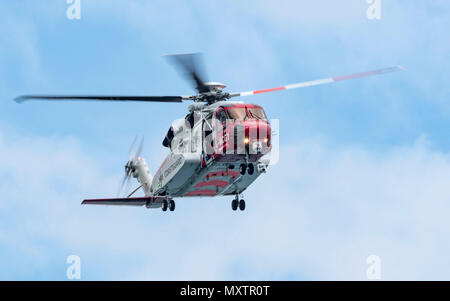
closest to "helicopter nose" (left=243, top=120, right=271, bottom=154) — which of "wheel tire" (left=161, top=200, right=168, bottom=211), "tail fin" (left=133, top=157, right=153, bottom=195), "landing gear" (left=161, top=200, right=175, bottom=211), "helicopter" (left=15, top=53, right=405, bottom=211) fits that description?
"helicopter" (left=15, top=53, right=405, bottom=211)

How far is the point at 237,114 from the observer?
2611 inches

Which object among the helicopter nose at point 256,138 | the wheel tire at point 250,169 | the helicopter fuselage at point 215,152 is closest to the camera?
the helicopter nose at point 256,138

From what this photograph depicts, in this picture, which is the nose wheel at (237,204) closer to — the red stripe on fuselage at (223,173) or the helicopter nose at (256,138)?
the red stripe on fuselage at (223,173)

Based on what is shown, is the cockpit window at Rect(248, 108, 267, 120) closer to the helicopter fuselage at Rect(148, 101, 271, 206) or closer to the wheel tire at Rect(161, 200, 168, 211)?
the helicopter fuselage at Rect(148, 101, 271, 206)

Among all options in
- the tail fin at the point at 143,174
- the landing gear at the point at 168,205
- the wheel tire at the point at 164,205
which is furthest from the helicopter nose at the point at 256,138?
the tail fin at the point at 143,174

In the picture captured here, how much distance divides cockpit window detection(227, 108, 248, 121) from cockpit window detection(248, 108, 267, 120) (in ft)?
1.35

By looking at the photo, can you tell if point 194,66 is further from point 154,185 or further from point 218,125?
point 154,185

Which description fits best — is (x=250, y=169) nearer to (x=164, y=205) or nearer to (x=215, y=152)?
(x=215, y=152)

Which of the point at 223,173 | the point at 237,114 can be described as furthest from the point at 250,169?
the point at 237,114

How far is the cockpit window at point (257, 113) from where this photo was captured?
66.4m

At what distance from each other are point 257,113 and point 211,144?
3410 millimetres

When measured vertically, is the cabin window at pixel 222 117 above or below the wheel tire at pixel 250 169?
above

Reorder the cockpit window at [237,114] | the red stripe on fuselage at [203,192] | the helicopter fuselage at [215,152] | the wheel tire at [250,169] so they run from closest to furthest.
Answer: the helicopter fuselage at [215,152] → the cockpit window at [237,114] → the wheel tire at [250,169] → the red stripe on fuselage at [203,192]
